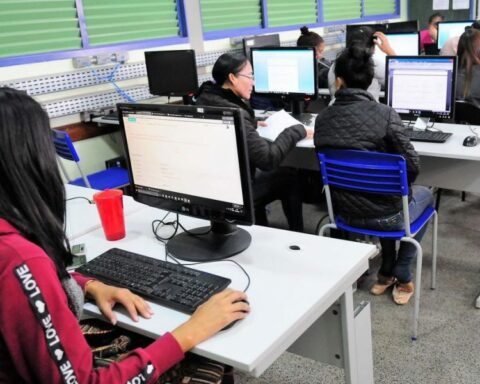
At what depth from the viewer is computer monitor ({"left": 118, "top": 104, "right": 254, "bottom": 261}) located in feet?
4.47

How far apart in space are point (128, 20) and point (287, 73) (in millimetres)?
1577

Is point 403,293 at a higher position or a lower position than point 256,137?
lower

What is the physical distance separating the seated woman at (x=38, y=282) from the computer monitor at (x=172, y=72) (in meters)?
3.01

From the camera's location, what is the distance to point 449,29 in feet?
18.2

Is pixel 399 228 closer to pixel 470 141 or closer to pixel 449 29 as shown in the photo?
pixel 470 141

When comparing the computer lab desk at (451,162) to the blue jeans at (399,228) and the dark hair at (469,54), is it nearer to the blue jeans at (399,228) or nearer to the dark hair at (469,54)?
the blue jeans at (399,228)

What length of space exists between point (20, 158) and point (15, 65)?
2.84 meters

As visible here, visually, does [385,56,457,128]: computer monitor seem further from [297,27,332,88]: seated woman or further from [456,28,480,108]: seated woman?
[297,27,332,88]: seated woman

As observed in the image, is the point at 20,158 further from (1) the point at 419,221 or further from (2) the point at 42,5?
(2) the point at 42,5

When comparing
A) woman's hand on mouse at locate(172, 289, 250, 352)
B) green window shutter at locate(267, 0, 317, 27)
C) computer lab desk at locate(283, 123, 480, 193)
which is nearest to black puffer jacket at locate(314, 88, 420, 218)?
computer lab desk at locate(283, 123, 480, 193)

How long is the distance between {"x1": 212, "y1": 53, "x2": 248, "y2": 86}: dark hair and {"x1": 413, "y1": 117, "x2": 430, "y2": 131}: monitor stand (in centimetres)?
101

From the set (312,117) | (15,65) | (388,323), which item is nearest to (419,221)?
(388,323)

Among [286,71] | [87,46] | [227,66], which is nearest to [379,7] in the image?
[286,71]

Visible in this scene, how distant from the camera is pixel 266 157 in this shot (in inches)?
88.9
